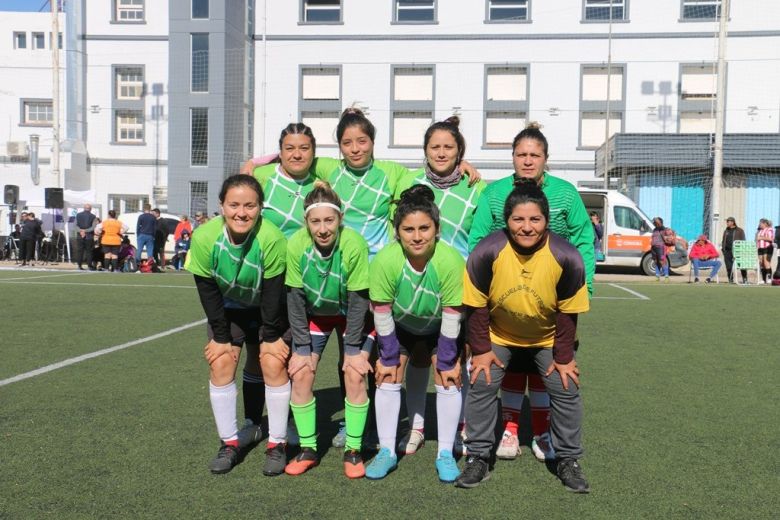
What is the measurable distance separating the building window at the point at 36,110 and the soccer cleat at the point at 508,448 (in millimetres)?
41633

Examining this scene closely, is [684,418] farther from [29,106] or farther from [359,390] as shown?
[29,106]

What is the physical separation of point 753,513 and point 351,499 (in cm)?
189

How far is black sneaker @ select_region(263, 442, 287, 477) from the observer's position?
Answer: 161 inches

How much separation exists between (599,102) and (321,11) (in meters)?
13.4

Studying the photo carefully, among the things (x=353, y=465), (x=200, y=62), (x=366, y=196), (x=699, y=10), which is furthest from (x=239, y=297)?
(x=699, y=10)

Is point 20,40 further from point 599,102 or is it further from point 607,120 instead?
point 607,120

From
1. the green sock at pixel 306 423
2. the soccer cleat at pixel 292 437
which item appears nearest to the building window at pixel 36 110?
the soccer cleat at pixel 292 437

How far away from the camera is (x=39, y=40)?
45.7 m

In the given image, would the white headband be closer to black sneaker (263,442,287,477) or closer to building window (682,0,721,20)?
black sneaker (263,442,287,477)

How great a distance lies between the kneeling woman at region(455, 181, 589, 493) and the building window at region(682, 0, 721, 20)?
3312 cm

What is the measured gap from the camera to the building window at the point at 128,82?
3578cm

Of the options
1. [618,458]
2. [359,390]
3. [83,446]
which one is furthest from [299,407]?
[618,458]

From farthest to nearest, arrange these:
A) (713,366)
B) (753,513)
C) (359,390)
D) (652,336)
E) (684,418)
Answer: (652,336) < (713,366) < (684,418) < (359,390) < (753,513)

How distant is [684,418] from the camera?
17.4 feet
